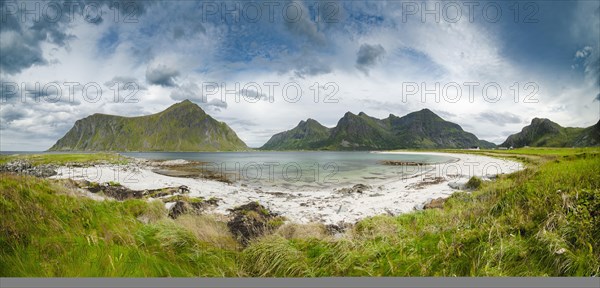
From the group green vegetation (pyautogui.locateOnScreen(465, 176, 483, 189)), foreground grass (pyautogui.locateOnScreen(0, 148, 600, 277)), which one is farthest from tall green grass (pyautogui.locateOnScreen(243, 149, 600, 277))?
green vegetation (pyautogui.locateOnScreen(465, 176, 483, 189))

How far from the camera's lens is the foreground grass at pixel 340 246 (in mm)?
2822

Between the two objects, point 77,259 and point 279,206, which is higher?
point 77,259

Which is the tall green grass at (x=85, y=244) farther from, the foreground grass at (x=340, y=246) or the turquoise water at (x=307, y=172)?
the turquoise water at (x=307, y=172)

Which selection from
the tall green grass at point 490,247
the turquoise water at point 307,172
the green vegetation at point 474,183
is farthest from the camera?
the turquoise water at point 307,172

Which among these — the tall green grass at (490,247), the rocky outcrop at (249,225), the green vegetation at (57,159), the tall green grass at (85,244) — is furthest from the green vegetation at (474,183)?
the green vegetation at (57,159)

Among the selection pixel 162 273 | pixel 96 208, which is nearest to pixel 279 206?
pixel 96 208

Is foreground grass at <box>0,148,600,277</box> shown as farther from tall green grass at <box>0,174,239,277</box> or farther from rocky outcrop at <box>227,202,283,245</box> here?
rocky outcrop at <box>227,202,283,245</box>

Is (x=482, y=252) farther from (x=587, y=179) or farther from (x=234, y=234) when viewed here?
(x=234, y=234)

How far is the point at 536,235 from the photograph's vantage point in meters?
3.03

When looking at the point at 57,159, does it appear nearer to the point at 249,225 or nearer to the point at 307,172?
the point at 307,172

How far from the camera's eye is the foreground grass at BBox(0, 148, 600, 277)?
2.82 meters

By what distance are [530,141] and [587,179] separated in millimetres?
162344

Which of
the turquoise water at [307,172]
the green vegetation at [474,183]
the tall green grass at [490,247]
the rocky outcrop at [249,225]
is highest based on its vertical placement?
the tall green grass at [490,247]

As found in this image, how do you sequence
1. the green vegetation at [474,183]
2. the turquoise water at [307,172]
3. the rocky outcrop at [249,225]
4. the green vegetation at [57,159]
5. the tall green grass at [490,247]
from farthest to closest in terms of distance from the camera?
the green vegetation at [57,159], the turquoise water at [307,172], the green vegetation at [474,183], the rocky outcrop at [249,225], the tall green grass at [490,247]
